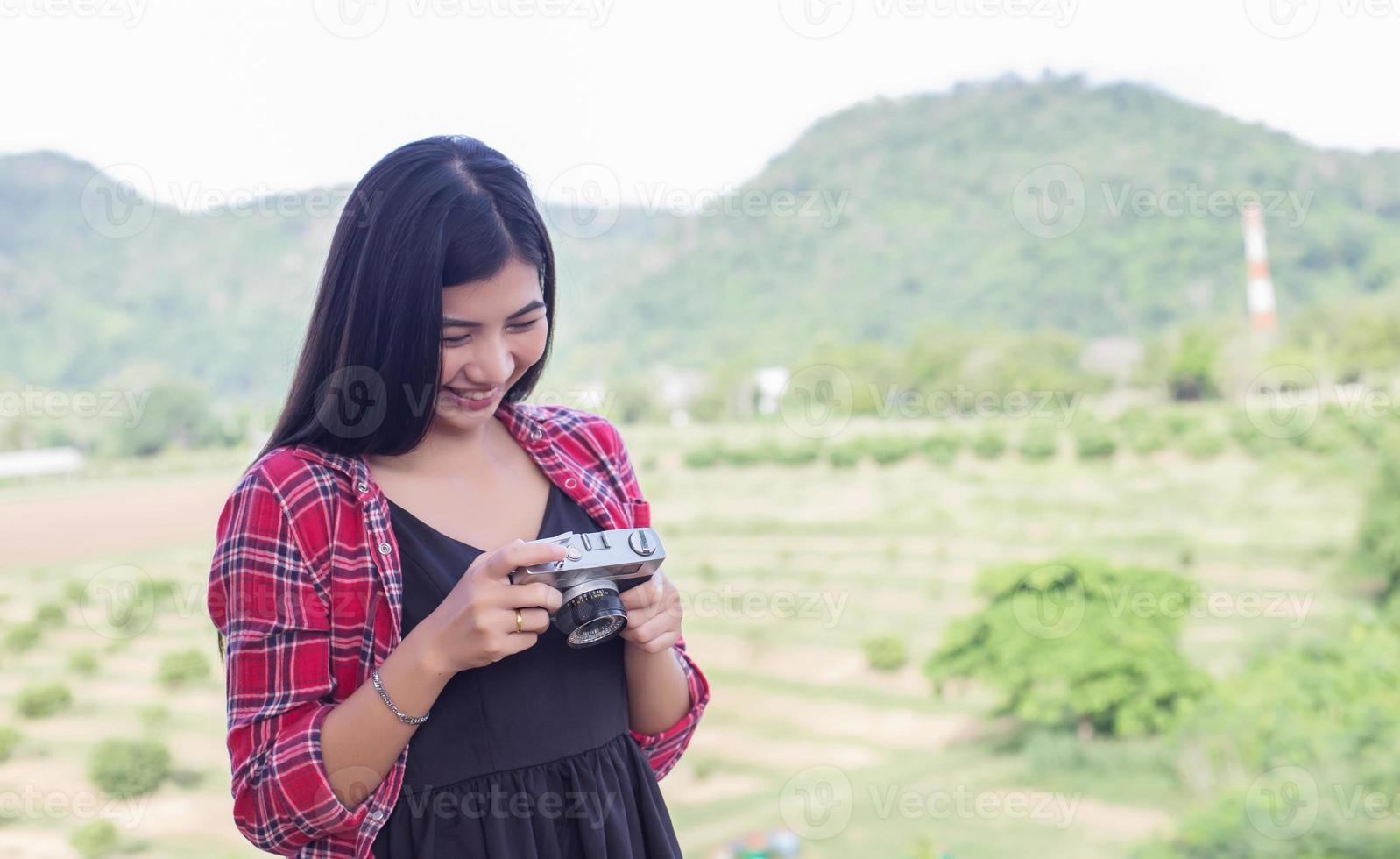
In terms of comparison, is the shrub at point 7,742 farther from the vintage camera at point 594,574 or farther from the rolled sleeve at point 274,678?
the vintage camera at point 594,574

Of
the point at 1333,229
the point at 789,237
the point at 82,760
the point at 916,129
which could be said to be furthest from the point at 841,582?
the point at 916,129

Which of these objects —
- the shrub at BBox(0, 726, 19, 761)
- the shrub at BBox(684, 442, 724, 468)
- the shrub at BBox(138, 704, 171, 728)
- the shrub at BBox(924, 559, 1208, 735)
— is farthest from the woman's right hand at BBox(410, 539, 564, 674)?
the shrub at BBox(684, 442, 724, 468)

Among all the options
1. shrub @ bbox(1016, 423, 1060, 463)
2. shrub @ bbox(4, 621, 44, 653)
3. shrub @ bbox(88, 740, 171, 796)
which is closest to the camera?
shrub @ bbox(88, 740, 171, 796)

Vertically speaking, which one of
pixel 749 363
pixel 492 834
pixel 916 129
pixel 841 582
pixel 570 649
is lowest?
pixel 841 582

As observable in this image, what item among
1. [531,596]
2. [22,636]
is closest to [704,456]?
[22,636]

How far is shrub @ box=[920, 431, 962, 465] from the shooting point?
11.2 metres

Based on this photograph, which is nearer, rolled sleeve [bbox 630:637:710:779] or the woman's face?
the woman's face

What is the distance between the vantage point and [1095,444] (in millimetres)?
10828

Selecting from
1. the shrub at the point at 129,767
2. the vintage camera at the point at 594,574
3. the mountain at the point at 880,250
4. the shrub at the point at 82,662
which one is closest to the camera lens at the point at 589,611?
the vintage camera at the point at 594,574

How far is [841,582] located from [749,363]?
6.93 m

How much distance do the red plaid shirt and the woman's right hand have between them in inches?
2.5

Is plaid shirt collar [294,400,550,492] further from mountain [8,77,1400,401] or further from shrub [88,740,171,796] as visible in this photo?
mountain [8,77,1400,401]

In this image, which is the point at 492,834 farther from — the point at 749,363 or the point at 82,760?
the point at 749,363

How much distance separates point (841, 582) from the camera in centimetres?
937
